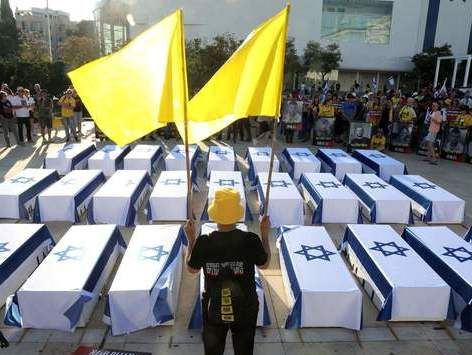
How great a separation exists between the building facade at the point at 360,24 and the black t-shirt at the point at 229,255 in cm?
4742

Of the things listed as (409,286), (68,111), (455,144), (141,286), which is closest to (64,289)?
(141,286)

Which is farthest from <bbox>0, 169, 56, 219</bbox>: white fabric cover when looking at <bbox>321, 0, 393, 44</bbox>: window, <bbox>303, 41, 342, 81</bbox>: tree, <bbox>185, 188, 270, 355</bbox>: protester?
<bbox>321, 0, 393, 44</bbox>: window

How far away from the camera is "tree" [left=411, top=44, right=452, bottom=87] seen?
138 ft

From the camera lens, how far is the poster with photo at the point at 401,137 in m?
16.8

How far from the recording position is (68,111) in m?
16.1

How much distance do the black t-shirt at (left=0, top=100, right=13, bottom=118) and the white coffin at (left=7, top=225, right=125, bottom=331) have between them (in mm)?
10640

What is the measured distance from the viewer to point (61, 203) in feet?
29.1

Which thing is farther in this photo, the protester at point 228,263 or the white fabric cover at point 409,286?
the white fabric cover at point 409,286

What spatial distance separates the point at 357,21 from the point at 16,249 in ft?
165

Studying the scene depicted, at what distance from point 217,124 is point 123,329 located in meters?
2.92

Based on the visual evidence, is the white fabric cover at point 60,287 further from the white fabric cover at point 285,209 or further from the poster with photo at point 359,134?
the poster with photo at point 359,134

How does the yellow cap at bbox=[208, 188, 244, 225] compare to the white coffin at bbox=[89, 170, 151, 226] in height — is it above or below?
above

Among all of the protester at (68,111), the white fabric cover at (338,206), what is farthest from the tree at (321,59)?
the white fabric cover at (338,206)

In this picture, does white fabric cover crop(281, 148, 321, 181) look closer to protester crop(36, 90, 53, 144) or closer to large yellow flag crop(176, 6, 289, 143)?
large yellow flag crop(176, 6, 289, 143)
